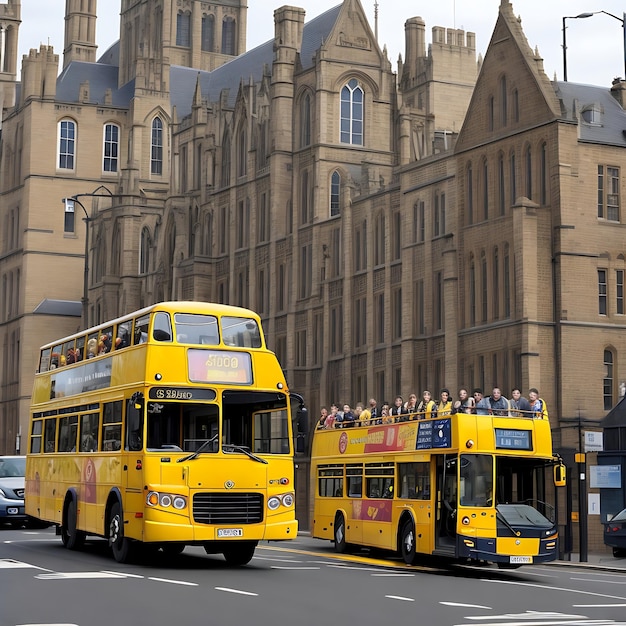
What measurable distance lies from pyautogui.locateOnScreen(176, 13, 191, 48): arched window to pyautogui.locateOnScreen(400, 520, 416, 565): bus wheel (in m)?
84.6

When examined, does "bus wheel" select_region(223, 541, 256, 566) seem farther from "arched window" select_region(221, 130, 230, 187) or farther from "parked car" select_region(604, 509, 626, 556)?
"arched window" select_region(221, 130, 230, 187)

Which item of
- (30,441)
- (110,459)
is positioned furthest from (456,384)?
(110,459)

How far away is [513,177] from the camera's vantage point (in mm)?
47531

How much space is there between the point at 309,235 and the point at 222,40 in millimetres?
50941

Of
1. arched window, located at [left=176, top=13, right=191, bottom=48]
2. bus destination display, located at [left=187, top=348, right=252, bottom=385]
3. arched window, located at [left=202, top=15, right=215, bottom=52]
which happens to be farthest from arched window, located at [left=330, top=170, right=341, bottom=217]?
arched window, located at [left=202, top=15, right=215, bottom=52]

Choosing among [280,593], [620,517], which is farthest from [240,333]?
[620,517]

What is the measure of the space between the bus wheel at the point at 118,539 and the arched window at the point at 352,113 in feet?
142

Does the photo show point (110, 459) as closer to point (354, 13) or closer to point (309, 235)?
point (309, 235)

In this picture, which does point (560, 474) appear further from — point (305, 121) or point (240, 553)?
point (305, 121)

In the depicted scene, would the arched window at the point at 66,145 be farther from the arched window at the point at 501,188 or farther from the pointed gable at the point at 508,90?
the arched window at the point at 501,188

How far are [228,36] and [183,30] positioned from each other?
436 cm

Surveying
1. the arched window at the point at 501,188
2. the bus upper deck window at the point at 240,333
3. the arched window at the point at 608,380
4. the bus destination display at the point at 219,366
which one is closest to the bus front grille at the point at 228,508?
the bus destination display at the point at 219,366

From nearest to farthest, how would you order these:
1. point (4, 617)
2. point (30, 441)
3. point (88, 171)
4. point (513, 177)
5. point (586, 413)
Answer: point (4, 617) → point (30, 441) → point (586, 413) → point (513, 177) → point (88, 171)

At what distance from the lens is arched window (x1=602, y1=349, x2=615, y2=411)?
45.7 m
